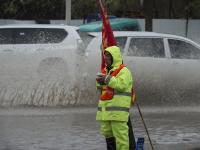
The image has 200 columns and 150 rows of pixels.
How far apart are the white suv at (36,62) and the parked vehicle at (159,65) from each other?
75cm

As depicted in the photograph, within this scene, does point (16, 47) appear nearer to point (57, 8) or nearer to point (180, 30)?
point (180, 30)

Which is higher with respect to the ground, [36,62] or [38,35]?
[38,35]

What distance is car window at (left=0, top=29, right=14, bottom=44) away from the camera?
18.4m

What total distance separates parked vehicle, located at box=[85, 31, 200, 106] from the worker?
7418mm

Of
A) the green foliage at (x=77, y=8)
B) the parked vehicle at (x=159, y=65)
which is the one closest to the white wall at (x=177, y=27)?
the green foliage at (x=77, y=8)

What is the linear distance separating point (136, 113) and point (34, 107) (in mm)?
2332

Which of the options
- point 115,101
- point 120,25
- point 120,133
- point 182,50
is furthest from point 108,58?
point 120,25

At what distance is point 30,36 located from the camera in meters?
18.5

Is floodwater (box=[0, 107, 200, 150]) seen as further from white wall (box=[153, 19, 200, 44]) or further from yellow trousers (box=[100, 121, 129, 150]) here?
white wall (box=[153, 19, 200, 44])

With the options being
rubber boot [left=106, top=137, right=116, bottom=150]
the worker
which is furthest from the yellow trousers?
rubber boot [left=106, top=137, right=116, bottom=150]

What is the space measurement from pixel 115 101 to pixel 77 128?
4092mm

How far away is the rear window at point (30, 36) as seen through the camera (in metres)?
18.4

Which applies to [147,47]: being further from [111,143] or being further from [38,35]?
[111,143]

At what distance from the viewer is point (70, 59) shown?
1719 cm
